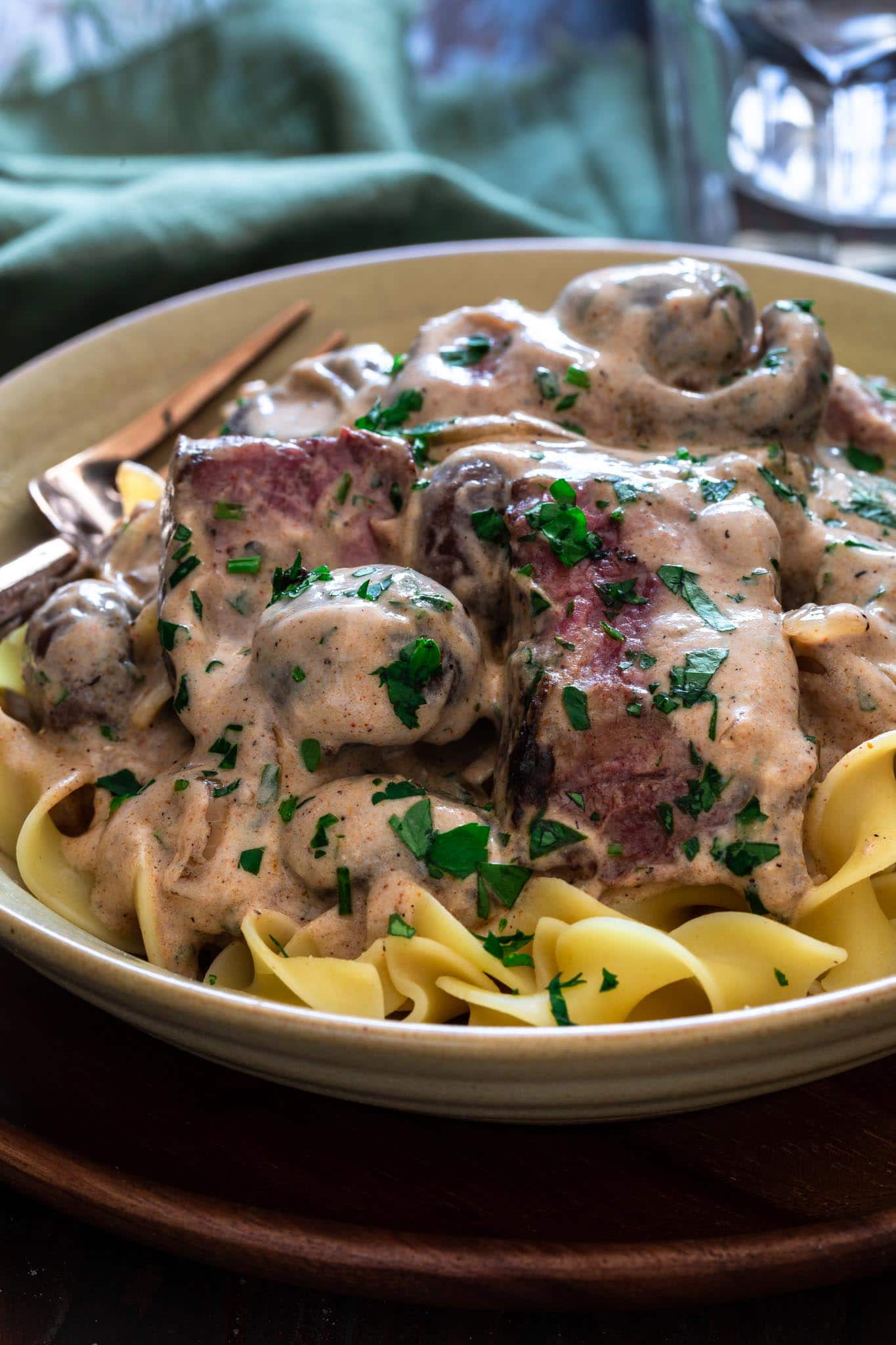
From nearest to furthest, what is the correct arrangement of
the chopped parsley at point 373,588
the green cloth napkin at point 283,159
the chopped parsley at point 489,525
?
the chopped parsley at point 373,588 → the chopped parsley at point 489,525 → the green cloth napkin at point 283,159

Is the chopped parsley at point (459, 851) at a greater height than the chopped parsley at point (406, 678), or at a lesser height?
lesser

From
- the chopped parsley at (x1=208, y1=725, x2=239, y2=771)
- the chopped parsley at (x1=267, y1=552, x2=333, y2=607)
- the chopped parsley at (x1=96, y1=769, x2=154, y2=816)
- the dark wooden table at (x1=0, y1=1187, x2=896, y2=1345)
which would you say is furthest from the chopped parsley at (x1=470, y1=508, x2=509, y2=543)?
the dark wooden table at (x1=0, y1=1187, x2=896, y2=1345)

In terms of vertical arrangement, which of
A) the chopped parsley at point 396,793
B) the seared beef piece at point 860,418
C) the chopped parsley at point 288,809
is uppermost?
the seared beef piece at point 860,418

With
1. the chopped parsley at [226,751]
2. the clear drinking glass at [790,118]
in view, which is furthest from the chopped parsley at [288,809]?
the clear drinking glass at [790,118]

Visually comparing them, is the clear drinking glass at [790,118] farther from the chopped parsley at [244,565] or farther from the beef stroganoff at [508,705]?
the chopped parsley at [244,565]

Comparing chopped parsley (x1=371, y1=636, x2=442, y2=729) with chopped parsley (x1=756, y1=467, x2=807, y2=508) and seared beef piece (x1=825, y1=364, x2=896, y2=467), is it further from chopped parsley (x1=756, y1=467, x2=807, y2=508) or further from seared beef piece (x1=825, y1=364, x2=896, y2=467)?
seared beef piece (x1=825, y1=364, x2=896, y2=467)

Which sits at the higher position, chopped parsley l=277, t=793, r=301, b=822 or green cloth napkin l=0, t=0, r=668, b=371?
green cloth napkin l=0, t=0, r=668, b=371
